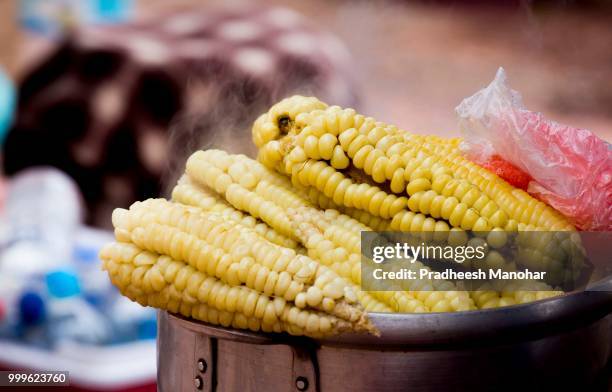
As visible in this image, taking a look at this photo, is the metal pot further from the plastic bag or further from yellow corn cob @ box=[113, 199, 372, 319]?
the plastic bag

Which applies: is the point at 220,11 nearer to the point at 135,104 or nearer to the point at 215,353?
the point at 135,104

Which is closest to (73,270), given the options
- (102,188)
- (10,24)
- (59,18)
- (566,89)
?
(102,188)

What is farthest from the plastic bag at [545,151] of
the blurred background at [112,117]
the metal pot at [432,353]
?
the blurred background at [112,117]

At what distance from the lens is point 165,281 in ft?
3.68

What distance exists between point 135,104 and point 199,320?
3.22m

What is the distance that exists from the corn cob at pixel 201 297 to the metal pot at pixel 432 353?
2 cm

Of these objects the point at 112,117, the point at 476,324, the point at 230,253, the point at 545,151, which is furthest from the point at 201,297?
the point at 112,117

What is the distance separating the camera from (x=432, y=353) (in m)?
1.00

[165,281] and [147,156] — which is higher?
→ [147,156]

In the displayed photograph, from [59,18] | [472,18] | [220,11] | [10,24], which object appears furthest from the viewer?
[472,18]

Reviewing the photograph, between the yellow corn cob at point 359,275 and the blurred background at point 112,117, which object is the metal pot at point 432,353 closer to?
the yellow corn cob at point 359,275

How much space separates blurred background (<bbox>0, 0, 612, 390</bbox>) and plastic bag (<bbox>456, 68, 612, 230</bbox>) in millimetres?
471

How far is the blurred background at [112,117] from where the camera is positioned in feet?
8.86

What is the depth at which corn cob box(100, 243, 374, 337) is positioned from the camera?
102 centimetres
